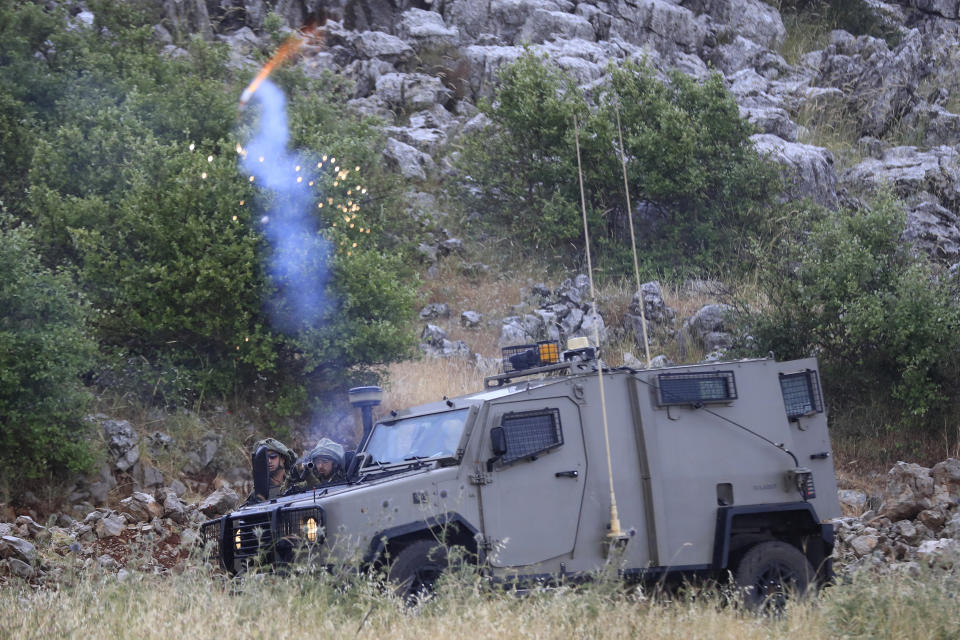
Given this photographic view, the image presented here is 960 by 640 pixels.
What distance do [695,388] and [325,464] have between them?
316 cm

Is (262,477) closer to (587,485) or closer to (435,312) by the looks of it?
(587,485)

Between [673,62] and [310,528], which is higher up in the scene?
[673,62]

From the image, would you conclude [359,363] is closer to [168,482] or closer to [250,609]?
[168,482]

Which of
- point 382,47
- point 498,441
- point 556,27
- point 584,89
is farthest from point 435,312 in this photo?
point 556,27

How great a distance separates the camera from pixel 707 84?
86.5 ft

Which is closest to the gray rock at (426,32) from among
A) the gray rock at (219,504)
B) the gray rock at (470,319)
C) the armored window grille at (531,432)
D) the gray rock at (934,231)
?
the gray rock at (470,319)

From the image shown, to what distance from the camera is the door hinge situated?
7223mm

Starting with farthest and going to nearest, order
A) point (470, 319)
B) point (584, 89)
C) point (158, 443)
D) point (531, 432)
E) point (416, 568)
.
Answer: point (584, 89) < point (470, 319) < point (158, 443) < point (531, 432) < point (416, 568)

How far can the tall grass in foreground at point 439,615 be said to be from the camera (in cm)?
520

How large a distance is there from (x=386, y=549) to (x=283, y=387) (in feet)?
33.4

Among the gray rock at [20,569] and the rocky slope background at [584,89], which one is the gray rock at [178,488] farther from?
the gray rock at [20,569]

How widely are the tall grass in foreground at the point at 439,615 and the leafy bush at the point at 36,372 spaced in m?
6.80

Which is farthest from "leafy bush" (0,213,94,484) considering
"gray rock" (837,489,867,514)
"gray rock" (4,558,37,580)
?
"gray rock" (837,489,867,514)

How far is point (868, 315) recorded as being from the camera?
15.4 m
